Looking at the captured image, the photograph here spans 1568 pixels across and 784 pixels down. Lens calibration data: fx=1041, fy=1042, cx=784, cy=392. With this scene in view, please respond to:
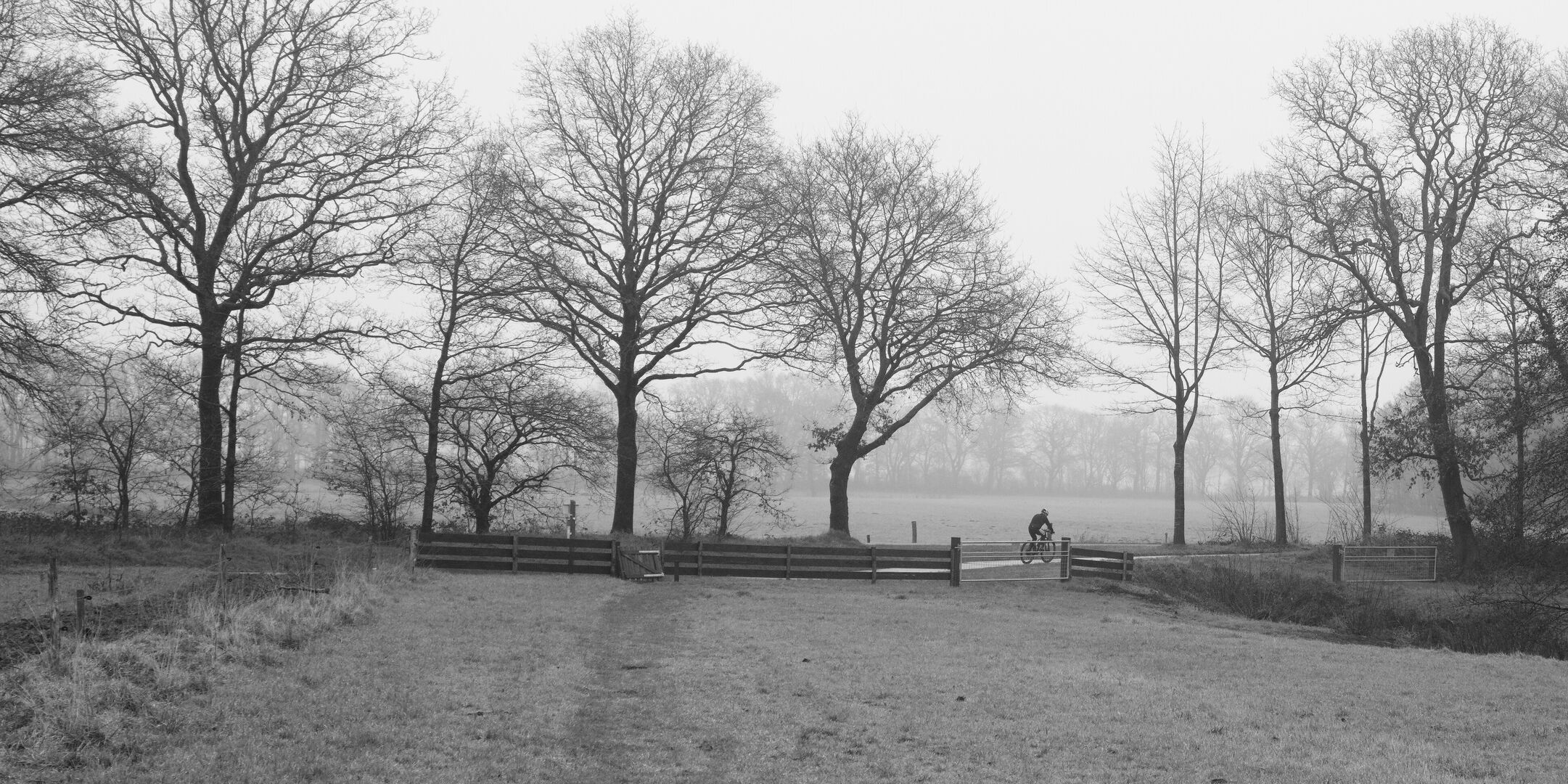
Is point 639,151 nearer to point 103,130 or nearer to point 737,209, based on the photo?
point 737,209

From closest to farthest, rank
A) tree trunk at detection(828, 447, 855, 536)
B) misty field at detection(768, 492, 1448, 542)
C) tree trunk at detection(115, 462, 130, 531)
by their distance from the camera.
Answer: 1. tree trunk at detection(115, 462, 130, 531)
2. tree trunk at detection(828, 447, 855, 536)
3. misty field at detection(768, 492, 1448, 542)

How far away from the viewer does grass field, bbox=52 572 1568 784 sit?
7.88 m

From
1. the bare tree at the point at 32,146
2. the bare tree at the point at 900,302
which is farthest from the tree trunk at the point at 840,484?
the bare tree at the point at 32,146

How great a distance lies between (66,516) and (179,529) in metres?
2.60

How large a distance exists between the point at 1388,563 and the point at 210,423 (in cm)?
3113

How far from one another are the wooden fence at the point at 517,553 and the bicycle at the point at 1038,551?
11.8 metres

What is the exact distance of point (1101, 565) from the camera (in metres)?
26.5

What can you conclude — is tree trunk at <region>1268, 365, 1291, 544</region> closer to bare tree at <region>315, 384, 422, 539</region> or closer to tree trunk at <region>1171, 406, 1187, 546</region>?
tree trunk at <region>1171, 406, 1187, 546</region>

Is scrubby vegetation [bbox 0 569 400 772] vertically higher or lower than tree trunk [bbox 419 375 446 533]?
lower

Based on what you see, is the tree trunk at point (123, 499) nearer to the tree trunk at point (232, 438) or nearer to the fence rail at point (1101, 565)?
the tree trunk at point (232, 438)

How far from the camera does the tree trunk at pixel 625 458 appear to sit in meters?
29.3

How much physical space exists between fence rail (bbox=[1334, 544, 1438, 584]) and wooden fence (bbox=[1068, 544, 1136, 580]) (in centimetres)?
618

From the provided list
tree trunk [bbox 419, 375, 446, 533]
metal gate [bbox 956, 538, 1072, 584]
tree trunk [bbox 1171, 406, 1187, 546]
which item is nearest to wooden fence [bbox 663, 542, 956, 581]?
metal gate [bbox 956, 538, 1072, 584]

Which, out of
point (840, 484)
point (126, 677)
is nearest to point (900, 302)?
point (840, 484)
